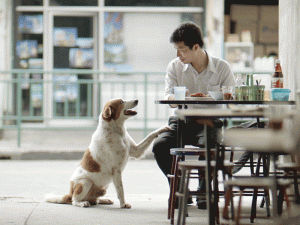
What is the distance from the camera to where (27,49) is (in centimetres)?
1286

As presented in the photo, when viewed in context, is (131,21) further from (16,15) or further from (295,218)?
(295,218)

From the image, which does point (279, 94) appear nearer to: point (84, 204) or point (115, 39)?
point (84, 204)

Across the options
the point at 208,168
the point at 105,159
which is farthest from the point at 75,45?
the point at 208,168

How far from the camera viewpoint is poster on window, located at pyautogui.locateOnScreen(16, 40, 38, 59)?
42.1ft

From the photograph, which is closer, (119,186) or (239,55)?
(119,186)

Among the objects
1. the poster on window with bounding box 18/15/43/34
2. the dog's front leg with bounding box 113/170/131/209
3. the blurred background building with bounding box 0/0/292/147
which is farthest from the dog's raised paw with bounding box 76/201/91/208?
the poster on window with bounding box 18/15/43/34

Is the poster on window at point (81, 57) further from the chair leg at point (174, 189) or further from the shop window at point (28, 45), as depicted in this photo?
the chair leg at point (174, 189)

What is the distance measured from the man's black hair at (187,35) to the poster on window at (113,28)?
744 centimetres

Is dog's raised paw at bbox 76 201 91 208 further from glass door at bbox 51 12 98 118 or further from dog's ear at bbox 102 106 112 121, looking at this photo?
glass door at bbox 51 12 98 118

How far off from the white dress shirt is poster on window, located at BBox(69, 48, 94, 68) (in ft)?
24.1

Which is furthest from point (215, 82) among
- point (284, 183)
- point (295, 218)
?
point (295, 218)

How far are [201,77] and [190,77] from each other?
119mm

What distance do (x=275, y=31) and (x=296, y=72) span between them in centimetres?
661

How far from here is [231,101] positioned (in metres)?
4.75
